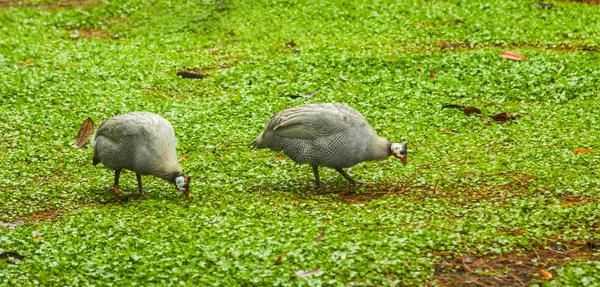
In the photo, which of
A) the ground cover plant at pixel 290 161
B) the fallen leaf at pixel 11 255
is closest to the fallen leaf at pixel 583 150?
the ground cover plant at pixel 290 161

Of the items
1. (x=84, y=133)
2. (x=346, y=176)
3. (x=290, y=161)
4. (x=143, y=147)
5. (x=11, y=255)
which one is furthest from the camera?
(x=84, y=133)

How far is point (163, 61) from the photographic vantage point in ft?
52.4

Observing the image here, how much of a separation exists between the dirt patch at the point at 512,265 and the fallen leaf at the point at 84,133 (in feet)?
22.4

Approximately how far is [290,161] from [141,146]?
2.52 meters

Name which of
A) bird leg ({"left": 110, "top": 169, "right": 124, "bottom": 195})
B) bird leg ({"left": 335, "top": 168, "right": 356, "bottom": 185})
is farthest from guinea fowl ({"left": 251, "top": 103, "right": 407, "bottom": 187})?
bird leg ({"left": 110, "top": 169, "right": 124, "bottom": 195})

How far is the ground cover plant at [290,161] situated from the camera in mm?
→ 7293

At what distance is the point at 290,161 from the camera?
35.9 ft

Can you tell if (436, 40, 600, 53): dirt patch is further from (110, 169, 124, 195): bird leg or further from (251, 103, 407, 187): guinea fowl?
(110, 169, 124, 195): bird leg

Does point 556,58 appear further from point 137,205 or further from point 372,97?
point 137,205

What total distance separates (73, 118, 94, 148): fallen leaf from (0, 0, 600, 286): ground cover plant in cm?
21

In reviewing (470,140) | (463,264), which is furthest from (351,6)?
(463,264)

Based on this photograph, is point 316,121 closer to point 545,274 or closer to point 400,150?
point 400,150

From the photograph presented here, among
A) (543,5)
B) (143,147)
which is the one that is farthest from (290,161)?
(543,5)

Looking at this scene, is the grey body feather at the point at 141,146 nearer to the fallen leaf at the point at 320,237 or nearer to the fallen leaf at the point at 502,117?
the fallen leaf at the point at 320,237
